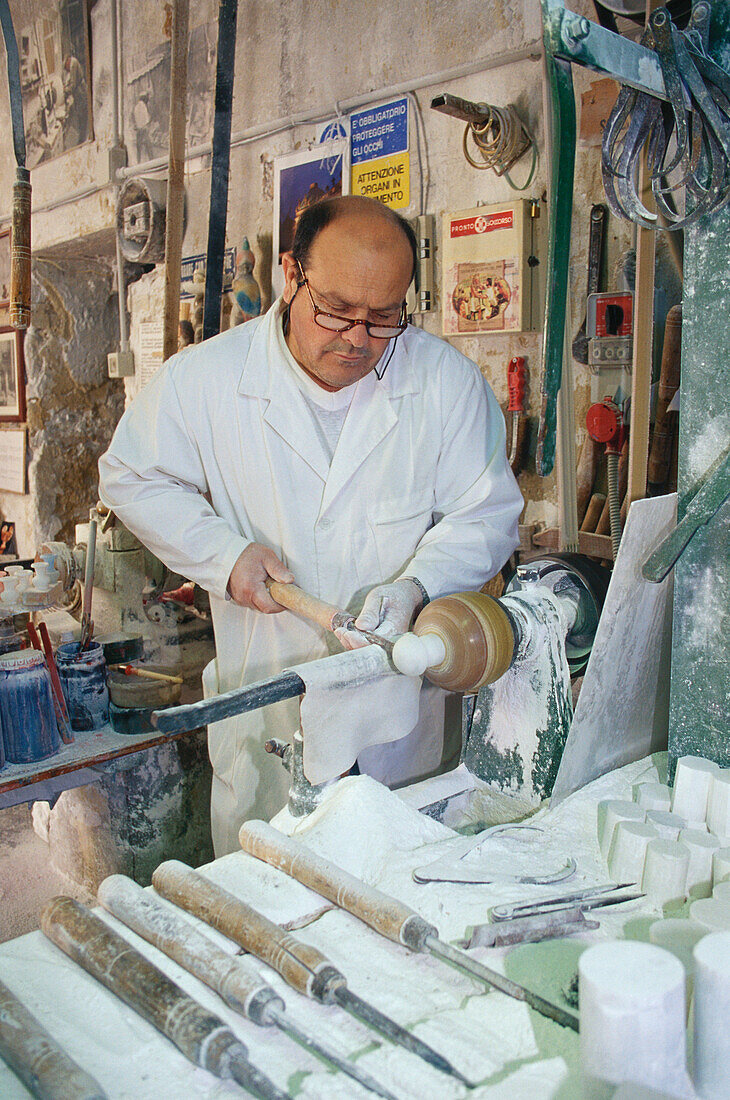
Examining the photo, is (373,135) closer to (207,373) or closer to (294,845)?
(207,373)

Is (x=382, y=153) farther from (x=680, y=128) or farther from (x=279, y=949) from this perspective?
(x=279, y=949)

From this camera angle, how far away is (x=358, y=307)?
206cm

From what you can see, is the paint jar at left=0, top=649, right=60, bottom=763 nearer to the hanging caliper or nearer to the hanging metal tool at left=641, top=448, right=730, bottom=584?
the hanging caliper

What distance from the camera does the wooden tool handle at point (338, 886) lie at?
3.46 feet

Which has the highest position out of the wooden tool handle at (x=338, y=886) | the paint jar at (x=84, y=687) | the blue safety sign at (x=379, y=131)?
the blue safety sign at (x=379, y=131)

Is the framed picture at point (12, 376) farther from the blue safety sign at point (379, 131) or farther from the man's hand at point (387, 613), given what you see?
the man's hand at point (387, 613)

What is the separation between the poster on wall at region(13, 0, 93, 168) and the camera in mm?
5320

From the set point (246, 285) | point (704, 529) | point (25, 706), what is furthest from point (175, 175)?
point (704, 529)

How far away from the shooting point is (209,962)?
995 mm

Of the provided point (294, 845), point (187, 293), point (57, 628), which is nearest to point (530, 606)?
point (294, 845)

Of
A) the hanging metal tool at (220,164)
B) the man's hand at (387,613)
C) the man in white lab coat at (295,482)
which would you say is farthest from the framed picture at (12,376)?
the man's hand at (387,613)

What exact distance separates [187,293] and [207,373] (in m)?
2.59

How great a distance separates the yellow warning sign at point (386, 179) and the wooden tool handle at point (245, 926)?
3040 mm

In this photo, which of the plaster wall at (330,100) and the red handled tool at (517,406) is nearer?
the plaster wall at (330,100)
